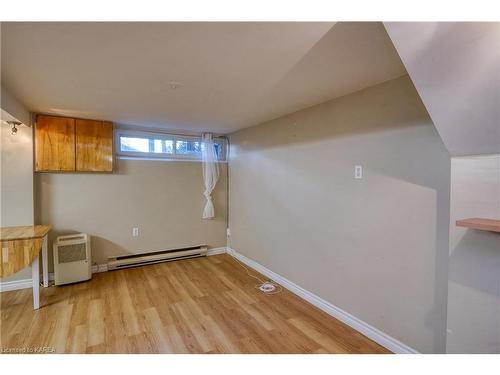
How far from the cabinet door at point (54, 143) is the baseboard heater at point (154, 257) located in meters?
1.41

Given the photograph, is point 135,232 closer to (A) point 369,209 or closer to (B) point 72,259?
(B) point 72,259

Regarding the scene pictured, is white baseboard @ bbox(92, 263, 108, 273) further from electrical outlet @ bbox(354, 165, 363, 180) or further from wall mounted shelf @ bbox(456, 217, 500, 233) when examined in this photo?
wall mounted shelf @ bbox(456, 217, 500, 233)

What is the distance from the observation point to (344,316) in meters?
2.19

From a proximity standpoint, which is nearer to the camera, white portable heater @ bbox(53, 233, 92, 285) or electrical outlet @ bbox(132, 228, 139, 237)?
white portable heater @ bbox(53, 233, 92, 285)

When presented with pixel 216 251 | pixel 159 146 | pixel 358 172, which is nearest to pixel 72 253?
pixel 159 146

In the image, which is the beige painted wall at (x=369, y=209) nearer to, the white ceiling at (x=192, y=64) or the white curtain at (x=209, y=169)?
the white ceiling at (x=192, y=64)

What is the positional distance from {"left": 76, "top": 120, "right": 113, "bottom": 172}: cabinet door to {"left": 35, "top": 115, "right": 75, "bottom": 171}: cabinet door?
7 centimetres

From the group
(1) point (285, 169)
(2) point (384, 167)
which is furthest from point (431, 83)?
(1) point (285, 169)

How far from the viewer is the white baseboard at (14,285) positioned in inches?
107

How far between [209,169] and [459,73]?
10.9 feet

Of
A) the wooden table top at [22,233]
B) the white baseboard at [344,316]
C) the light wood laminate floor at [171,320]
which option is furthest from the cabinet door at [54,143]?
the white baseboard at [344,316]

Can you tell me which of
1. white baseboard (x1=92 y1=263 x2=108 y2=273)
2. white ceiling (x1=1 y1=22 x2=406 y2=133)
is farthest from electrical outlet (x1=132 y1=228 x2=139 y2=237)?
white ceiling (x1=1 y1=22 x2=406 y2=133)

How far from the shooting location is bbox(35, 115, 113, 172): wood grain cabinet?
287 cm

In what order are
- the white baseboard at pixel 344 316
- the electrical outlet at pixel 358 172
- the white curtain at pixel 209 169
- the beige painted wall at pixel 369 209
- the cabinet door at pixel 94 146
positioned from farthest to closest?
1. the white curtain at pixel 209 169
2. the cabinet door at pixel 94 146
3. the electrical outlet at pixel 358 172
4. the white baseboard at pixel 344 316
5. the beige painted wall at pixel 369 209
